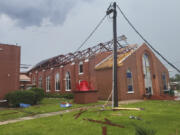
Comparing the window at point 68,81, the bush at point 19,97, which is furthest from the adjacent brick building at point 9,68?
the window at point 68,81

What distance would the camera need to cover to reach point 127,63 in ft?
66.0

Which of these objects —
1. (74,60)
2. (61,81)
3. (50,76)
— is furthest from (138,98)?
(50,76)

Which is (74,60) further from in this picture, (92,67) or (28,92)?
(28,92)

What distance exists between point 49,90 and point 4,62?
57.0ft

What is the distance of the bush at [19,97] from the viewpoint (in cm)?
1436

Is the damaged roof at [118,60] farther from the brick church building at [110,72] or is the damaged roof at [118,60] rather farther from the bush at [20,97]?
the bush at [20,97]

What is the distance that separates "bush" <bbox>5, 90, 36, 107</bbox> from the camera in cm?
1436

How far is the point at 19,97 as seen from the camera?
1445cm

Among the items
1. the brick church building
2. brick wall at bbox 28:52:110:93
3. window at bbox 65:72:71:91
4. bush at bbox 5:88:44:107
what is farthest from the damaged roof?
bush at bbox 5:88:44:107

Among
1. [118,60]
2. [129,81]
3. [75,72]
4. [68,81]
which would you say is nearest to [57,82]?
[68,81]

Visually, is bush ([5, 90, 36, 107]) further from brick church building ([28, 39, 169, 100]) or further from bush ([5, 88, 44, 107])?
brick church building ([28, 39, 169, 100])

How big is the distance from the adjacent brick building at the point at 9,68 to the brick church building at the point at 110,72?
9452 millimetres

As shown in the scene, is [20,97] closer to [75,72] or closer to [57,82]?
[75,72]

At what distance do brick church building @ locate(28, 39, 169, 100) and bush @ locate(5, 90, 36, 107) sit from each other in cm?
806
